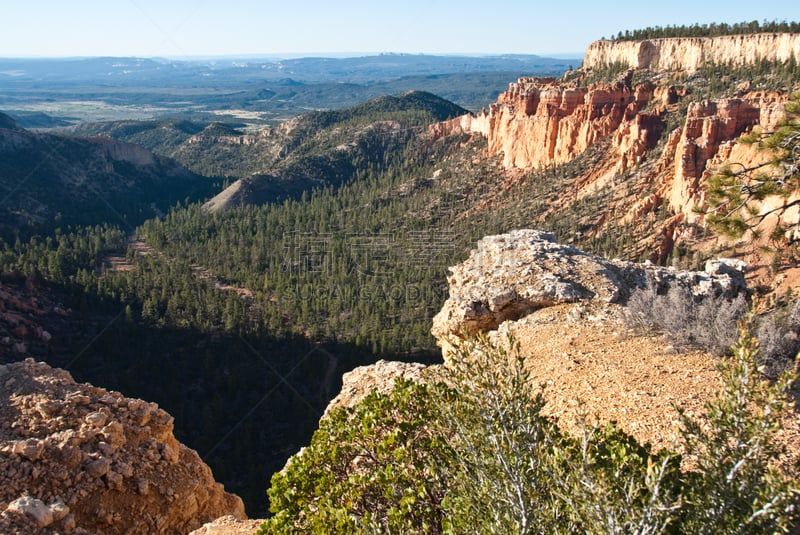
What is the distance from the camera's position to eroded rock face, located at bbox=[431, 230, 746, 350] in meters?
14.3

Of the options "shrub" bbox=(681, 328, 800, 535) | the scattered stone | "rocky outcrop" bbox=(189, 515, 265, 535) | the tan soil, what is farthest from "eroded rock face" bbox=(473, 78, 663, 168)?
the scattered stone

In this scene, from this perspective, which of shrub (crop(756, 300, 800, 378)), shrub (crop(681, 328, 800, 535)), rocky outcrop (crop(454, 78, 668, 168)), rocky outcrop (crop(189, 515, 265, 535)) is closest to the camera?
shrub (crop(681, 328, 800, 535))

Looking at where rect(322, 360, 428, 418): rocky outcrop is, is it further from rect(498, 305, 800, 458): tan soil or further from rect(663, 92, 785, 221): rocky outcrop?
rect(663, 92, 785, 221): rocky outcrop

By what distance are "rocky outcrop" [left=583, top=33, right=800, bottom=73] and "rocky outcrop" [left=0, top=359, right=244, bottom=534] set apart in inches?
2374

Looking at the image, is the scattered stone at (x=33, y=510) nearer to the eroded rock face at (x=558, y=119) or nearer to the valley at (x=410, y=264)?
the valley at (x=410, y=264)

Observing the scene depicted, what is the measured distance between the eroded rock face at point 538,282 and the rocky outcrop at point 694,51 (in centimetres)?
4827

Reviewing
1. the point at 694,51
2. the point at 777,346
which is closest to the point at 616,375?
the point at 777,346

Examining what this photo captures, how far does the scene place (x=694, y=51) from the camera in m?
61.2

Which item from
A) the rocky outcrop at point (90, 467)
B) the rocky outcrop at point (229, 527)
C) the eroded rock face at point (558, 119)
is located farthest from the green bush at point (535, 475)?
the eroded rock face at point (558, 119)

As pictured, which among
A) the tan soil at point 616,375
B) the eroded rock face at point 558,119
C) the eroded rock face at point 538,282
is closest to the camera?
the tan soil at point 616,375

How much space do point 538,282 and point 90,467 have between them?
35.2ft

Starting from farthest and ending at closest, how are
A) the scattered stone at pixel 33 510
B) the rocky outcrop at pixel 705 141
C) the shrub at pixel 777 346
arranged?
the rocky outcrop at pixel 705 141 → the shrub at pixel 777 346 → the scattered stone at pixel 33 510

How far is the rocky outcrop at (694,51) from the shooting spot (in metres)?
53.4

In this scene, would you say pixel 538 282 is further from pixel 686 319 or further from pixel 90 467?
pixel 90 467
